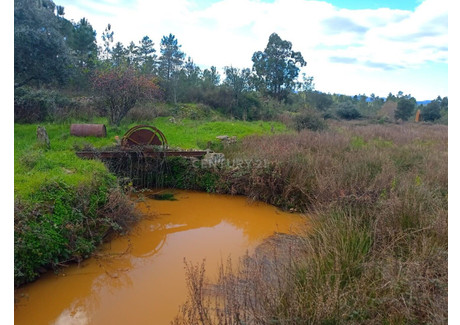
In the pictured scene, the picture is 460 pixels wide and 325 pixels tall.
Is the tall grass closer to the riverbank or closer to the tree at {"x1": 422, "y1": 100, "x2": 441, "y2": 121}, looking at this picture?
the riverbank

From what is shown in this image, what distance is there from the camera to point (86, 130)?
10516 millimetres

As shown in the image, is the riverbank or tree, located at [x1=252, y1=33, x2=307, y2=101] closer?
the riverbank

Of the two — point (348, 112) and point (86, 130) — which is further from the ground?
point (348, 112)

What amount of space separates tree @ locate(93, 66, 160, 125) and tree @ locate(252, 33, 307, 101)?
16207 millimetres

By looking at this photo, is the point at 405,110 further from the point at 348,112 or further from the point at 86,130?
the point at 86,130

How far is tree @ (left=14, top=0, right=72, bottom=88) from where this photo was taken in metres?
10.7

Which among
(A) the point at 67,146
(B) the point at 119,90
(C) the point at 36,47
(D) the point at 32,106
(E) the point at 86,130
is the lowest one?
(A) the point at 67,146

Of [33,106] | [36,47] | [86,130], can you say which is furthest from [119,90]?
[33,106]

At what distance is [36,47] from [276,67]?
2051 centimetres

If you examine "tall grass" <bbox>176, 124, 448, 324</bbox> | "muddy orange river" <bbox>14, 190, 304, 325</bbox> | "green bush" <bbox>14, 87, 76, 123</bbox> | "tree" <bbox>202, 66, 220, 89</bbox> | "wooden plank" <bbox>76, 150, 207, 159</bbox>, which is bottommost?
"muddy orange river" <bbox>14, 190, 304, 325</bbox>

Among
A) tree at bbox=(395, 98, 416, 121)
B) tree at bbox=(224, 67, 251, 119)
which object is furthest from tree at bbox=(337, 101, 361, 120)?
tree at bbox=(224, 67, 251, 119)

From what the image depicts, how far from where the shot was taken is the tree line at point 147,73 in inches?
444
